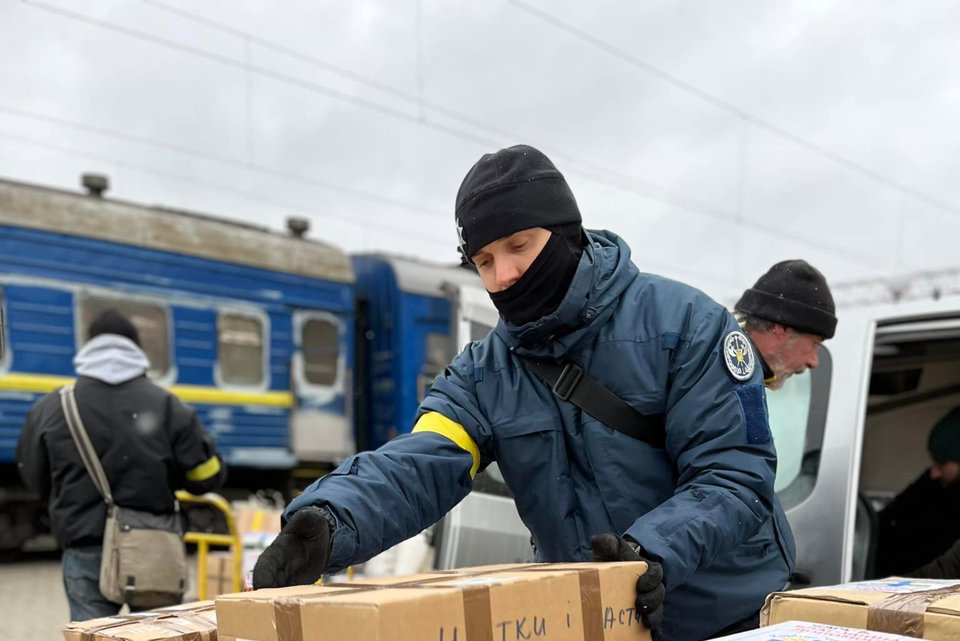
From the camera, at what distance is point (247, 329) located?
410 inches

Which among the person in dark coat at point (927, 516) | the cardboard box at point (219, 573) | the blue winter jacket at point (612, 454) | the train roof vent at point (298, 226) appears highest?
the train roof vent at point (298, 226)

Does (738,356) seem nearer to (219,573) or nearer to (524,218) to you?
(524,218)

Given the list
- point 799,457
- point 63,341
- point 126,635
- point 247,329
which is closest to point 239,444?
point 247,329

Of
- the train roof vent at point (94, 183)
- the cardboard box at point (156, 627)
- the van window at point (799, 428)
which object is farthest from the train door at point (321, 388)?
the cardboard box at point (156, 627)

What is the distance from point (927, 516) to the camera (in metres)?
4.22

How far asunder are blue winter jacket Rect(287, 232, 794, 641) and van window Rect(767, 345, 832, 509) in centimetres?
127

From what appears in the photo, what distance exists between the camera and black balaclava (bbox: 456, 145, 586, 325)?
182 centimetres

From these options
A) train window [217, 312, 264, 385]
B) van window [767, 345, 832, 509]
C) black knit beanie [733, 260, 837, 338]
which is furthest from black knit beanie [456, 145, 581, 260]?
train window [217, 312, 264, 385]

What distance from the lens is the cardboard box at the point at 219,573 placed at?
538cm

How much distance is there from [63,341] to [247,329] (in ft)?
6.64

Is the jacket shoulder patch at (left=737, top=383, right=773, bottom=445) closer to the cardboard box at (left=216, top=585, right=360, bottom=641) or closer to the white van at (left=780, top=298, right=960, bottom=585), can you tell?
the cardboard box at (left=216, top=585, right=360, bottom=641)

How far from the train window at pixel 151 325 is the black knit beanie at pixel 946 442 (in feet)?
24.1

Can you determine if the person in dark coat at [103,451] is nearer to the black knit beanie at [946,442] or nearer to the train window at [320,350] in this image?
the black knit beanie at [946,442]

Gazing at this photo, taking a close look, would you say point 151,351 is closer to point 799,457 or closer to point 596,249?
point 799,457
